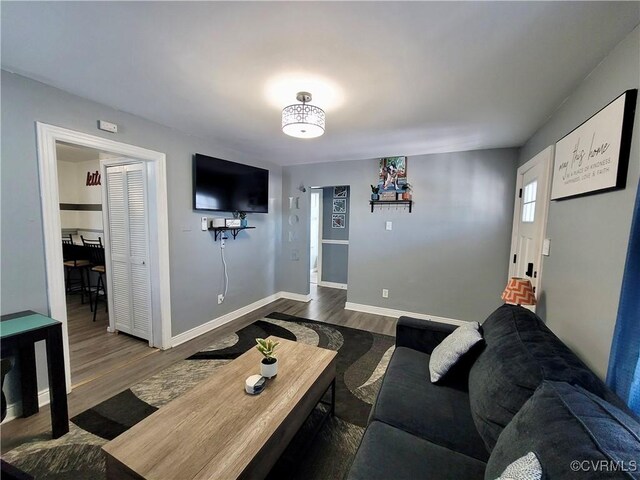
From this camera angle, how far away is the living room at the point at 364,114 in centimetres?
119

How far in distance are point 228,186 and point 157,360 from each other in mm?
2088

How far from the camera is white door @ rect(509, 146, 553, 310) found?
2082 mm

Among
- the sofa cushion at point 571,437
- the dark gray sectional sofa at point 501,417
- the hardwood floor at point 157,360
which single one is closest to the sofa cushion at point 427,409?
the dark gray sectional sofa at point 501,417

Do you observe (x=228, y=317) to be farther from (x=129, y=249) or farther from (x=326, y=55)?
(x=326, y=55)

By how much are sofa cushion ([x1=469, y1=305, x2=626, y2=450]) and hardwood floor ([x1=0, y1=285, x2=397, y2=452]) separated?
195 centimetres

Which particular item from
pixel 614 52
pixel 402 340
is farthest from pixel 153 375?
pixel 614 52

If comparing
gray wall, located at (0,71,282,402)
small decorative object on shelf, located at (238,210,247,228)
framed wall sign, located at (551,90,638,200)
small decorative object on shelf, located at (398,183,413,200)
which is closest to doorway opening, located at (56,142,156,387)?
gray wall, located at (0,71,282,402)

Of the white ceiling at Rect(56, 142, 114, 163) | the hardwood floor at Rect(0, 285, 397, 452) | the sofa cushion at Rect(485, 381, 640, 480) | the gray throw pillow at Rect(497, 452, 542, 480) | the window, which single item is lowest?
the hardwood floor at Rect(0, 285, 397, 452)

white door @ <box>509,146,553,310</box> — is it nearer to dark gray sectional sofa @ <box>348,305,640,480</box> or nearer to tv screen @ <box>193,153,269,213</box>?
dark gray sectional sofa @ <box>348,305,640,480</box>

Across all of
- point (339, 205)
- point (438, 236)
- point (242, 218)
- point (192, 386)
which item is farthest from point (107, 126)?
point (339, 205)

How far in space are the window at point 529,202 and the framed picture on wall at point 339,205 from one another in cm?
318

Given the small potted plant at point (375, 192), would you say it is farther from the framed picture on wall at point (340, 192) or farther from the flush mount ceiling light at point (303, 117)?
the flush mount ceiling light at point (303, 117)

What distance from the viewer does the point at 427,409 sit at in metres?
1.35

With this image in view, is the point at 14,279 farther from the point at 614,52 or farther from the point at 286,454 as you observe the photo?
the point at 614,52
